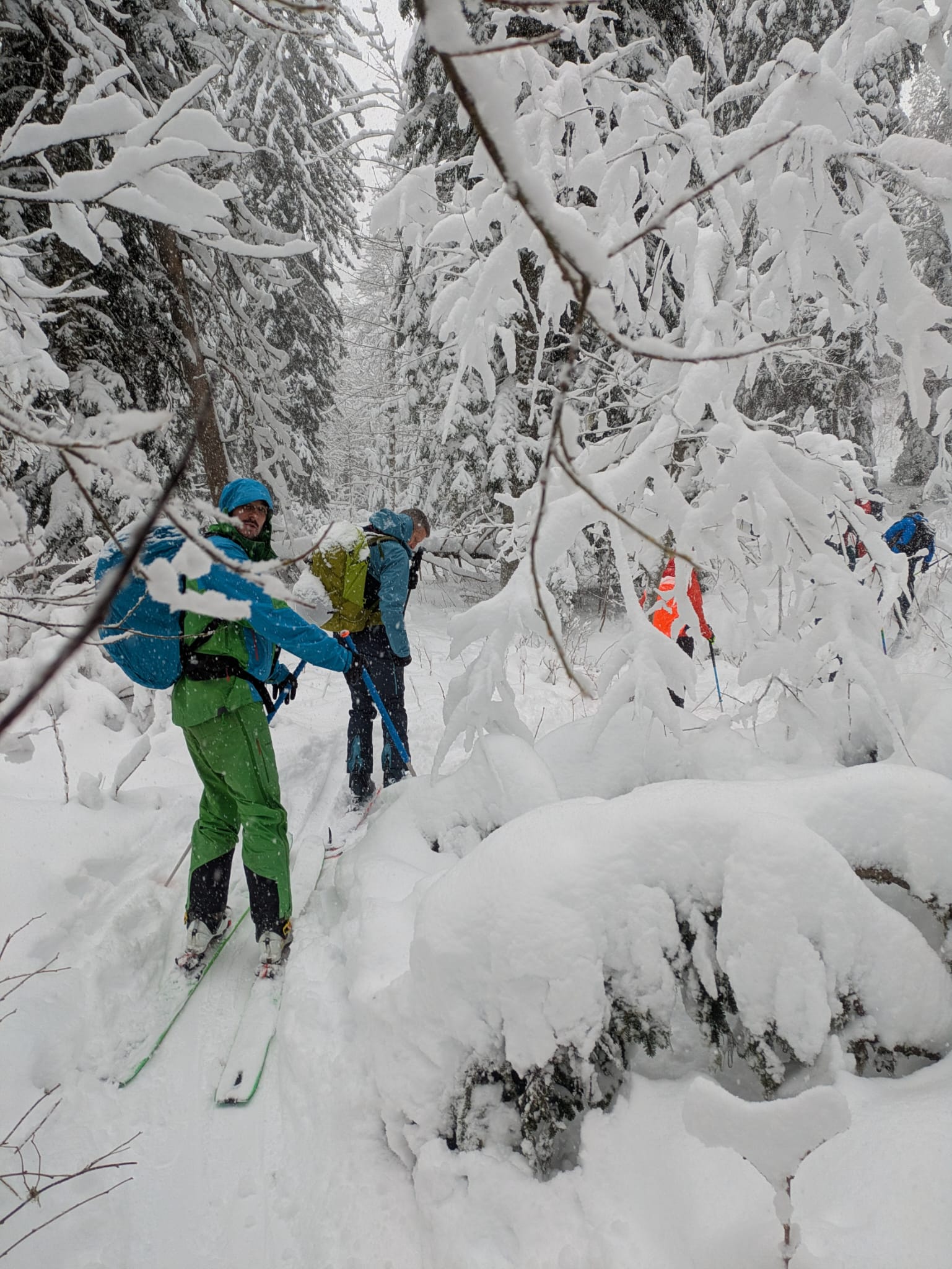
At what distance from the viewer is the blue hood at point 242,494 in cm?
285

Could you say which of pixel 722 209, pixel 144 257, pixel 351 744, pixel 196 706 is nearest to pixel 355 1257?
pixel 196 706

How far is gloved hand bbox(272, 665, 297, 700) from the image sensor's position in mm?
3316

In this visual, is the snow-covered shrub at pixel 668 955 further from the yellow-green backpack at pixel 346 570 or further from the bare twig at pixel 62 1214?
the yellow-green backpack at pixel 346 570

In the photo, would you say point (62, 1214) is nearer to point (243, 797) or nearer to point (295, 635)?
point (243, 797)

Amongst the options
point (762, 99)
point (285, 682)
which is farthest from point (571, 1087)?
point (762, 99)

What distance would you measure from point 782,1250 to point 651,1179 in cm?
39

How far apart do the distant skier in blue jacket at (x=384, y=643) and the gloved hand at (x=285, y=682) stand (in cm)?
100

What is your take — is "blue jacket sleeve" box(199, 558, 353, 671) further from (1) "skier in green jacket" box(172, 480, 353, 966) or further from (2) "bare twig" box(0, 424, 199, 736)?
(2) "bare twig" box(0, 424, 199, 736)

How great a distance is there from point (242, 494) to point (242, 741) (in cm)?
119

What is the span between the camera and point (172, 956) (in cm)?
299

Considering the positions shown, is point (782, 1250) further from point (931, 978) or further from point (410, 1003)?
point (410, 1003)

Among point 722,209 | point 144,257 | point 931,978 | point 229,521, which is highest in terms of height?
point 144,257

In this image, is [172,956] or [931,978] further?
[172,956]

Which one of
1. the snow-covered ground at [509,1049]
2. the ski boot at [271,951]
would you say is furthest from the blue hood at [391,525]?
the ski boot at [271,951]
